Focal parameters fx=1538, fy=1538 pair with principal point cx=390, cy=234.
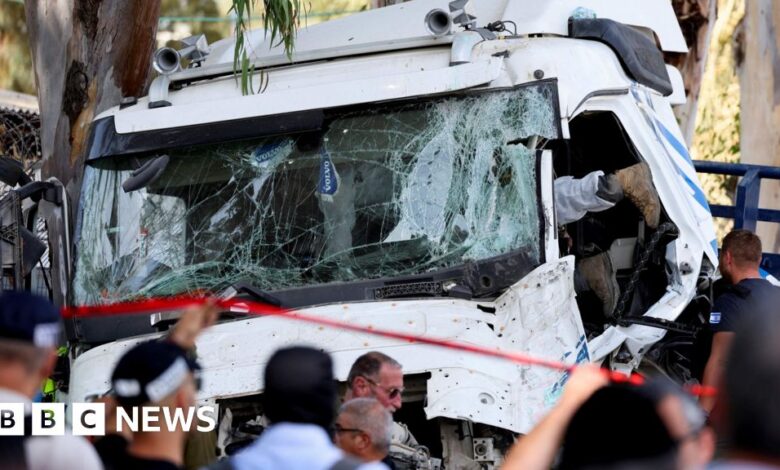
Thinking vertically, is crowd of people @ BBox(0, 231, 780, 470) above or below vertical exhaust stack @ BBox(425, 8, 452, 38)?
below

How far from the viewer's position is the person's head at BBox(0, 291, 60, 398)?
4273mm

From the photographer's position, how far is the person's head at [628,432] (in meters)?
3.35

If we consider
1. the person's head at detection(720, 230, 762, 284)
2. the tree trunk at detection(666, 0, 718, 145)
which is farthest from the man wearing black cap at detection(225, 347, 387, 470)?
the tree trunk at detection(666, 0, 718, 145)

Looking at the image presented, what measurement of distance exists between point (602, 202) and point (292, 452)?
4253mm

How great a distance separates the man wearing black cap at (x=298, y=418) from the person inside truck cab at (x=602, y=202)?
12.6 ft

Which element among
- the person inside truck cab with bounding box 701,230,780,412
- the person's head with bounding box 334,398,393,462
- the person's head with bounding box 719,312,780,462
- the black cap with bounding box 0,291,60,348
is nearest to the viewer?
the person's head with bounding box 719,312,780,462

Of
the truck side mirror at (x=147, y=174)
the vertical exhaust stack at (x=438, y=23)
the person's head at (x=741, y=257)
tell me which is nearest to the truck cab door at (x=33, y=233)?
the truck side mirror at (x=147, y=174)

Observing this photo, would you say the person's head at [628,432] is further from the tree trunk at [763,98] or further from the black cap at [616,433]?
the tree trunk at [763,98]

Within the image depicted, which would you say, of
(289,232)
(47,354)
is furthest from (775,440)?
(289,232)

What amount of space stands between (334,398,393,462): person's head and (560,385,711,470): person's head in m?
2.16

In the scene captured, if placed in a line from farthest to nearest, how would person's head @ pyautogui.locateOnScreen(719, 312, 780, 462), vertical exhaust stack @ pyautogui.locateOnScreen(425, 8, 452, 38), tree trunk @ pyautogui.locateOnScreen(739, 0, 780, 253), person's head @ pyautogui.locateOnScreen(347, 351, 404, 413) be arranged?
tree trunk @ pyautogui.locateOnScreen(739, 0, 780, 253)
vertical exhaust stack @ pyautogui.locateOnScreen(425, 8, 452, 38)
person's head @ pyautogui.locateOnScreen(347, 351, 404, 413)
person's head @ pyautogui.locateOnScreen(719, 312, 780, 462)

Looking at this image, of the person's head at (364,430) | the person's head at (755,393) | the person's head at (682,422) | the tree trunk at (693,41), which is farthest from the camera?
the tree trunk at (693,41)

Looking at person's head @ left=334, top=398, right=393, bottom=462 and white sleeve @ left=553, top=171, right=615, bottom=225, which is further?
white sleeve @ left=553, top=171, right=615, bottom=225

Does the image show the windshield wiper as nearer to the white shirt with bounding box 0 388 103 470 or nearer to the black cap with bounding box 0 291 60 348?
the black cap with bounding box 0 291 60 348
